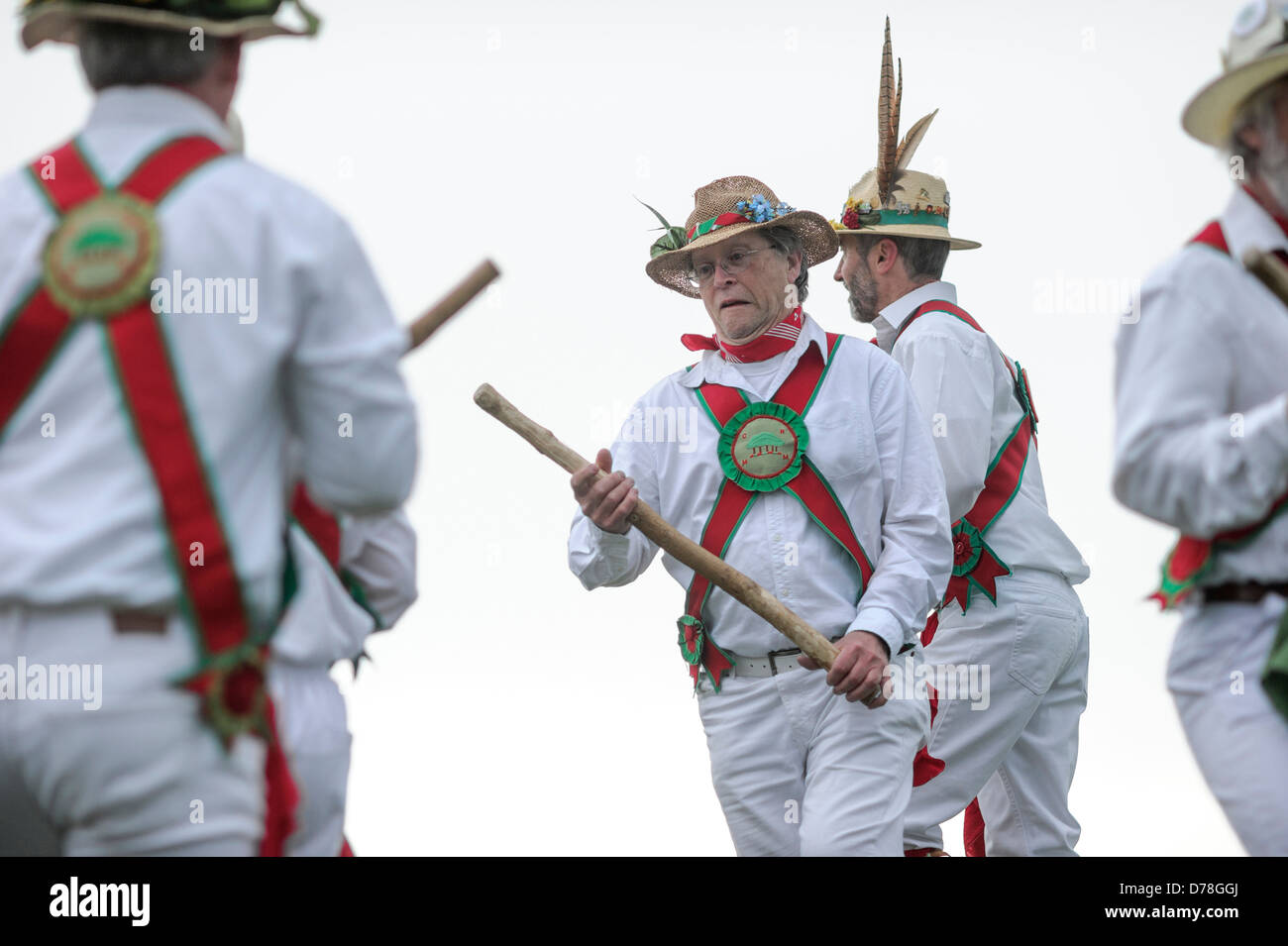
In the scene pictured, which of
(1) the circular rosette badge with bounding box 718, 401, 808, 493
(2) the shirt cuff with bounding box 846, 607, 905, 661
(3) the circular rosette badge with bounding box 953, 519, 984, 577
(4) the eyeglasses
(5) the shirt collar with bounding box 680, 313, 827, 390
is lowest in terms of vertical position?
(2) the shirt cuff with bounding box 846, 607, 905, 661

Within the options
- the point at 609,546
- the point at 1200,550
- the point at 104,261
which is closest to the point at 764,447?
the point at 609,546

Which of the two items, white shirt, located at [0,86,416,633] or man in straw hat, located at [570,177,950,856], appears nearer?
white shirt, located at [0,86,416,633]

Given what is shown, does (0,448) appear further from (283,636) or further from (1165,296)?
(1165,296)

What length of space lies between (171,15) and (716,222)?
2.34 meters

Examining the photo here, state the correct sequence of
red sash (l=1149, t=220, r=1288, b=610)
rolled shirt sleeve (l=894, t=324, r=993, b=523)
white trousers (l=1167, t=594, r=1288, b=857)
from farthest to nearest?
1. rolled shirt sleeve (l=894, t=324, r=993, b=523)
2. red sash (l=1149, t=220, r=1288, b=610)
3. white trousers (l=1167, t=594, r=1288, b=857)

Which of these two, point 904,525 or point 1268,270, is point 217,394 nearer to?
point 1268,270

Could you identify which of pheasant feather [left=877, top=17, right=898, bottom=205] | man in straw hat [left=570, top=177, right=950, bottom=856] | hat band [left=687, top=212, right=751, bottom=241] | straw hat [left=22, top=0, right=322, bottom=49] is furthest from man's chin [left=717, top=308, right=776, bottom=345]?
straw hat [left=22, top=0, right=322, bottom=49]

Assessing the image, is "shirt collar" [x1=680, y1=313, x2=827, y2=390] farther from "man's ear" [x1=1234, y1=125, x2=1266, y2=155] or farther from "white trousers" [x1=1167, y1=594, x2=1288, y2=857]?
"white trousers" [x1=1167, y1=594, x2=1288, y2=857]

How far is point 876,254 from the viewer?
5.71 metres

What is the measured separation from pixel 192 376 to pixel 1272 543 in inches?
72.1

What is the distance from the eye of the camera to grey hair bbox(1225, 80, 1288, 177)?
2910 millimetres

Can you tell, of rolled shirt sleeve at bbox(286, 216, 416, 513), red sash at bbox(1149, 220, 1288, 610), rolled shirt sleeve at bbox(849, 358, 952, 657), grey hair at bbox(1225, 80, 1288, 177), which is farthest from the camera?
rolled shirt sleeve at bbox(849, 358, 952, 657)

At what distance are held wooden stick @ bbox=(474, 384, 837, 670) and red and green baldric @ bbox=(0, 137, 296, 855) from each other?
174 centimetres

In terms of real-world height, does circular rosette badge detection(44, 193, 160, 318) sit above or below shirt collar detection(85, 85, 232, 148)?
below
